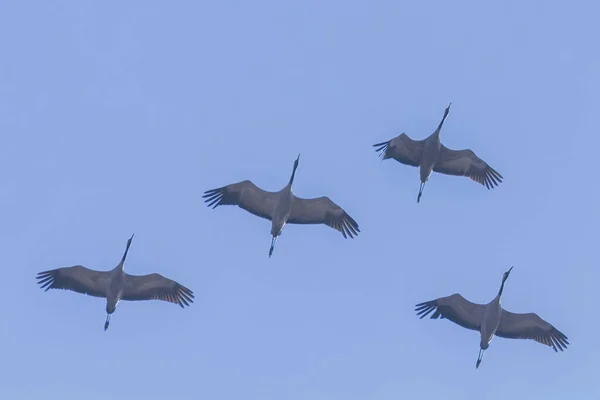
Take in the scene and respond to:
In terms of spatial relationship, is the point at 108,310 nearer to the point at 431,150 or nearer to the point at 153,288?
the point at 153,288

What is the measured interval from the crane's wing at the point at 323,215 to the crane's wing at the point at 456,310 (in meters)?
3.56

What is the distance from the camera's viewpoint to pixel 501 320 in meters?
45.8

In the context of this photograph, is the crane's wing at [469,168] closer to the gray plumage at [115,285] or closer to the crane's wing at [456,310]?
the crane's wing at [456,310]

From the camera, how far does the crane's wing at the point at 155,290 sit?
45.5m

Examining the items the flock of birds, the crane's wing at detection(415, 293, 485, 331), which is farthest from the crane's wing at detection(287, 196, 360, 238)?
the crane's wing at detection(415, 293, 485, 331)

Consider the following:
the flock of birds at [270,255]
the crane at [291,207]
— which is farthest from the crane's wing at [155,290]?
the crane at [291,207]

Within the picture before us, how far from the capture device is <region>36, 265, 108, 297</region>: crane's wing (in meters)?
45.0

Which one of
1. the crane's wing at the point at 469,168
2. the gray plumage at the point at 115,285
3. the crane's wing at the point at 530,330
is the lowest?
the crane's wing at the point at 530,330

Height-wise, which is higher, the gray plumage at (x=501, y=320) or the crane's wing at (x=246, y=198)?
the crane's wing at (x=246, y=198)

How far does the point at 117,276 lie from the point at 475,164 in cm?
1335

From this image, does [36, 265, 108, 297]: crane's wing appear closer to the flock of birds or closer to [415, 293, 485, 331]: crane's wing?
the flock of birds

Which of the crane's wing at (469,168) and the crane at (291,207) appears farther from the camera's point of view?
the crane's wing at (469,168)

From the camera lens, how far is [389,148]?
154ft

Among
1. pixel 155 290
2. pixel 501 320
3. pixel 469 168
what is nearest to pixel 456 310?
pixel 501 320
